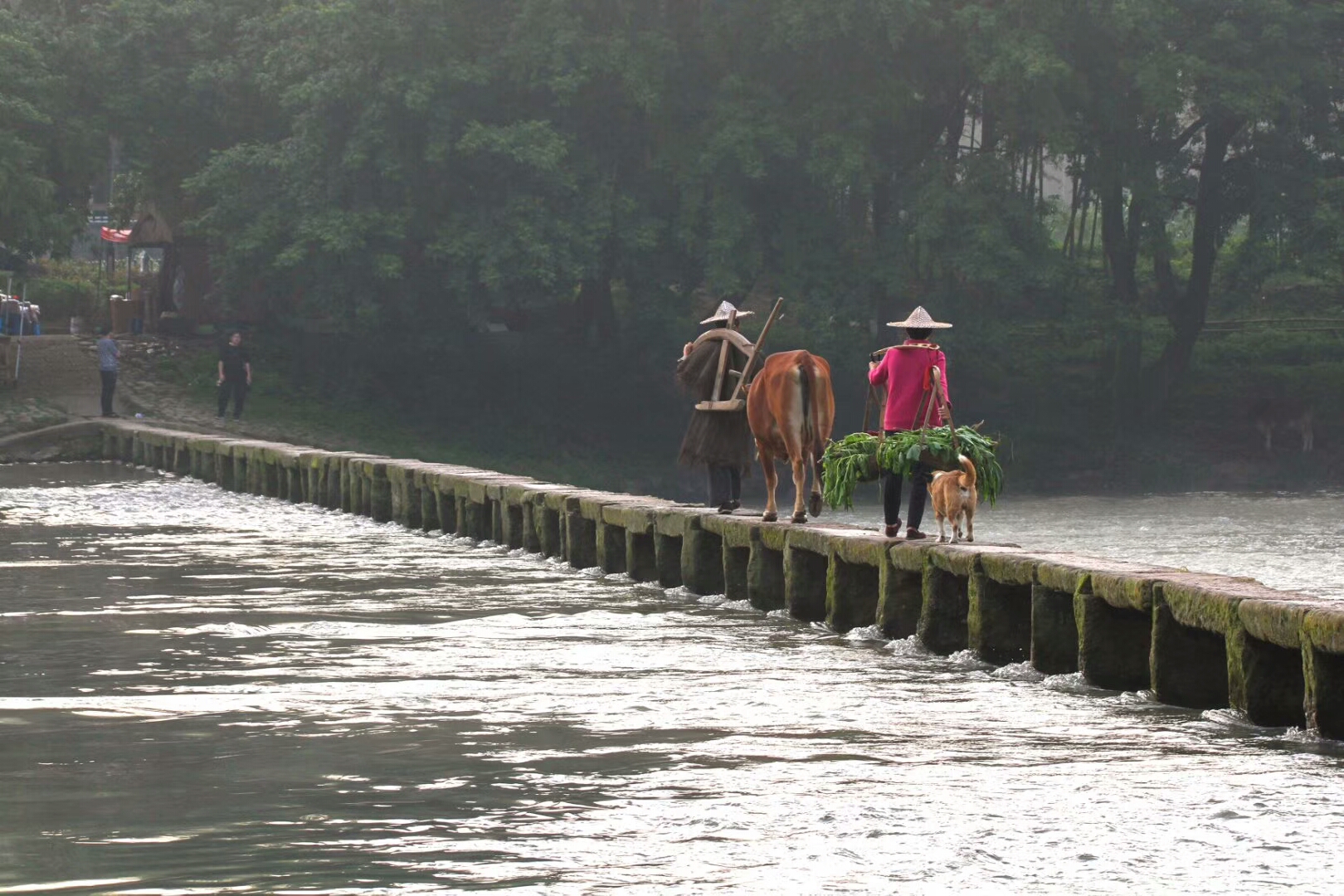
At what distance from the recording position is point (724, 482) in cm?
1859

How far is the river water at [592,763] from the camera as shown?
7922 millimetres

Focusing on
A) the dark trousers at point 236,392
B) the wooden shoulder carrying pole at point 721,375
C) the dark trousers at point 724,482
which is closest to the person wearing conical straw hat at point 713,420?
the wooden shoulder carrying pole at point 721,375

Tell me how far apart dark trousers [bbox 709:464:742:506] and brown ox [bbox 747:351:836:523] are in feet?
4.71

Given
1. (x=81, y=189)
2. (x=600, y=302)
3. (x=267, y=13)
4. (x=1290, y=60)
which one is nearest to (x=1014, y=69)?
(x=1290, y=60)

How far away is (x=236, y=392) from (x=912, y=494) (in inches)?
1124

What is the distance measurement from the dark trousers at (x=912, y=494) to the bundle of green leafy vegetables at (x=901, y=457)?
0.10 m

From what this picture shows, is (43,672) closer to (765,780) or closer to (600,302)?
(765,780)

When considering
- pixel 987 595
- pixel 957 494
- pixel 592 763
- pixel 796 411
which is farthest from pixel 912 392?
pixel 592 763

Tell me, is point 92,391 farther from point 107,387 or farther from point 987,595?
point 987,595

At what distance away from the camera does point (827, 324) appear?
4081 cm

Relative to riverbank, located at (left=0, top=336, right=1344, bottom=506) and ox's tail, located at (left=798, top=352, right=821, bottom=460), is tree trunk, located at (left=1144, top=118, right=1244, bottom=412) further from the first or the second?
ox's tail, located at (left=798, top=352, right=821, bottom=460)

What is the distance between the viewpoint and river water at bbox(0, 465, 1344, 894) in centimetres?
792

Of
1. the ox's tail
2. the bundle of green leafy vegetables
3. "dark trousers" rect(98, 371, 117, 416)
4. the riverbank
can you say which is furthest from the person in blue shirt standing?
Result: the bundle of green leafy vegetables

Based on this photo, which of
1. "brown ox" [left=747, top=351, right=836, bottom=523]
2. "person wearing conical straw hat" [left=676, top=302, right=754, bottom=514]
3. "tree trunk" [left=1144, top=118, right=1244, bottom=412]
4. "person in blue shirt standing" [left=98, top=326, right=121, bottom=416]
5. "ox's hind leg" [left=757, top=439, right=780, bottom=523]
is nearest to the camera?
"brown ox" [left=747, top=351, right=836, bottom=523]
